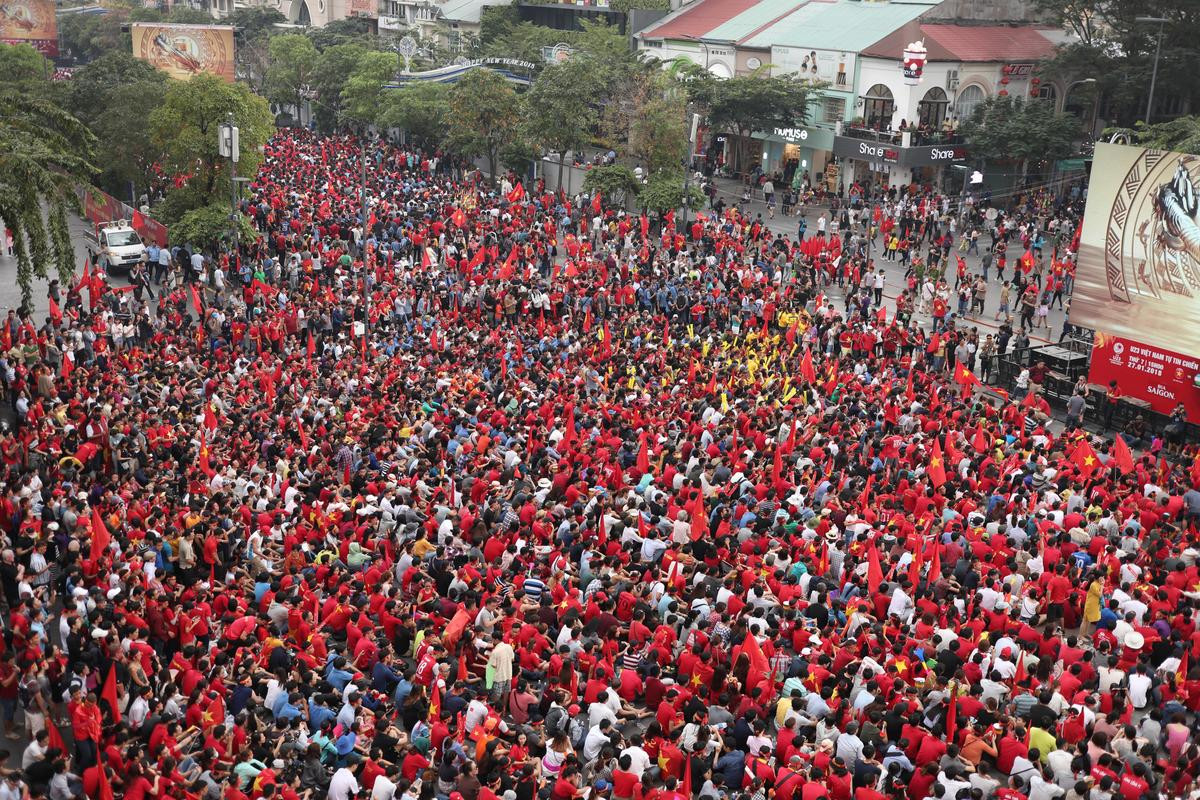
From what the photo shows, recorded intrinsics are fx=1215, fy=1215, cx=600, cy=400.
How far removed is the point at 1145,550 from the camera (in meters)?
17.7

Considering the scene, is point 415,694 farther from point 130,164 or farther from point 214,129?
point 130,164

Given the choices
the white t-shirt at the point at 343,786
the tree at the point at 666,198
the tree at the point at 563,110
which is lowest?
the white t-shirt at the point at 343,786

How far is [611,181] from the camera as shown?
146 ft

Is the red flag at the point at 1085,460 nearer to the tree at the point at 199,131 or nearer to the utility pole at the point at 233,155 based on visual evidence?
the utility pole at the point at 233,155

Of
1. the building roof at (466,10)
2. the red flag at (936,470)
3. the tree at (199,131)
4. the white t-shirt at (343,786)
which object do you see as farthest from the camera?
the building roof at (466,10)

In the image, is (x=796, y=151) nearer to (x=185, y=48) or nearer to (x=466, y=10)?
(x=185, y=48)

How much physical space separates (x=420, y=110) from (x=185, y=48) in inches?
534

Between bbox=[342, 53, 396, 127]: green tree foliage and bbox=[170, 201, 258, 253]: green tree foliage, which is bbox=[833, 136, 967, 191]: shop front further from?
bbox=[170, 201, 258, 253]: green tree foliage

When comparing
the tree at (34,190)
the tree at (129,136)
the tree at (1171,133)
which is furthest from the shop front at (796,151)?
the tree at (34,190)

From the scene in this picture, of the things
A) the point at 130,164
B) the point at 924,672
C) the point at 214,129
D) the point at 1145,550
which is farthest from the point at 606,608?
the point at 130,164

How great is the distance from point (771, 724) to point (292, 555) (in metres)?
6.52

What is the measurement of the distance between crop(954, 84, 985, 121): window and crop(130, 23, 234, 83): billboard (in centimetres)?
3433

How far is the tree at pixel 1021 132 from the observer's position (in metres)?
45.5

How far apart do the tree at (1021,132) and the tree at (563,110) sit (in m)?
15.0
